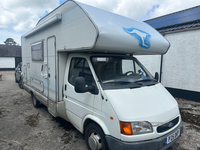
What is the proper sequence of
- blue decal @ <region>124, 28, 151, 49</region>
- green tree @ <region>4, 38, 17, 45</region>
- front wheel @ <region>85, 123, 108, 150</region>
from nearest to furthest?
front wheel @ <region>85, 123, 108, 150</region> → blue decal @ <region>124, 28, 151, 49</region> → green tree @ <region>4, 38, 17, 45</region>

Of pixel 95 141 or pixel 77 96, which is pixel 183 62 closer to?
pixel 77 96

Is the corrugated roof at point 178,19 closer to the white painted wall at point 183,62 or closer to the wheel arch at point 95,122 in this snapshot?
the white painted wall at point 183,62

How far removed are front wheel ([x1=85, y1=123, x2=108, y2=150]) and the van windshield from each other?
0.79m

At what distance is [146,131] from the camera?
83.7 inches

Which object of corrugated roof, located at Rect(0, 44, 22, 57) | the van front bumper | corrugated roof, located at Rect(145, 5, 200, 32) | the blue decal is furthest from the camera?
corrugated roof, located at Rect(0, 44, 22, 57)

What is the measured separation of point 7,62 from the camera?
2773 centimetres

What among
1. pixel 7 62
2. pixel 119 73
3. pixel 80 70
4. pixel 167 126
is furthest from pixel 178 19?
pixel 7 62

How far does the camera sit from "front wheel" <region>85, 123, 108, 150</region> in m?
2.37

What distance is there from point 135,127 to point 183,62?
608 cm

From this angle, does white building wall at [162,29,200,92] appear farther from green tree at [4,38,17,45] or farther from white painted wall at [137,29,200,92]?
green tree at [4,38,17,45]

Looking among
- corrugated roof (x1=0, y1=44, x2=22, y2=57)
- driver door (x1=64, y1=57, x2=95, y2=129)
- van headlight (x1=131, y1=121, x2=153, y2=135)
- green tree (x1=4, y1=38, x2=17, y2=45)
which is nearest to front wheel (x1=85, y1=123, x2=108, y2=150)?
driver door (x1=64, y1=57, x2=95, y2=129)

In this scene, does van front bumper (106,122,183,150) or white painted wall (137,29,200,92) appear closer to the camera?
van front bumper (106,122,183,150)

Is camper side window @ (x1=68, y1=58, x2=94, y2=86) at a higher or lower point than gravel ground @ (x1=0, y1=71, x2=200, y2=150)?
higher

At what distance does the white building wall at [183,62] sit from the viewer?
6.43 metres
